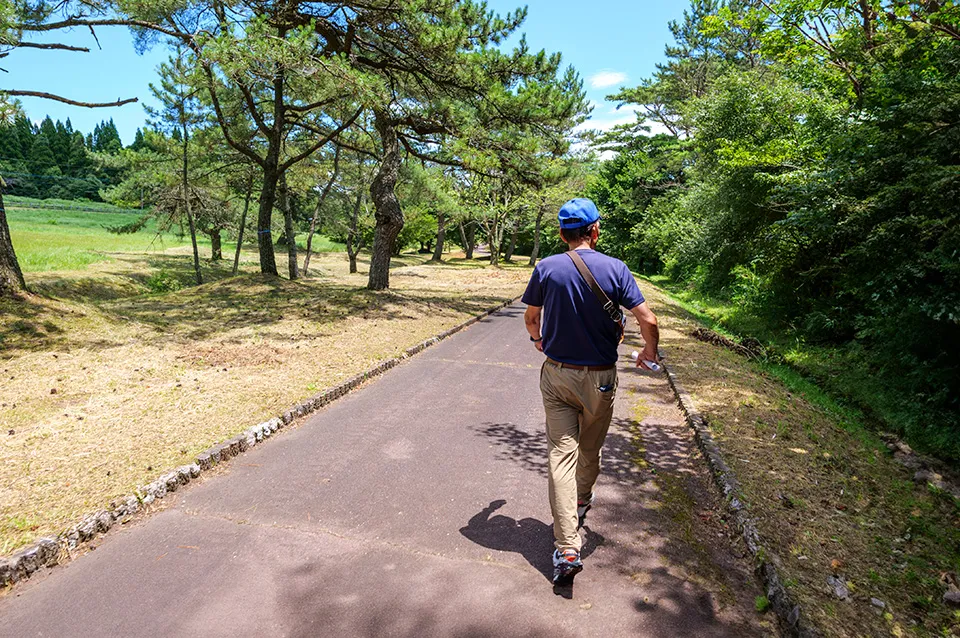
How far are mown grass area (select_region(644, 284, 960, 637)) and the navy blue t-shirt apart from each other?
173cm

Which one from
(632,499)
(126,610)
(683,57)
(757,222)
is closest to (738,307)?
(757,222)

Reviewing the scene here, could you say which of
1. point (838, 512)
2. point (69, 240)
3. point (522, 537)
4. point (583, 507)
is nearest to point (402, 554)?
point (522, 537)

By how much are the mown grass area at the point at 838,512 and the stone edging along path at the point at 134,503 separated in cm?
433

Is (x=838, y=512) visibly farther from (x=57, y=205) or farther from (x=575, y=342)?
(x=57, y=205)

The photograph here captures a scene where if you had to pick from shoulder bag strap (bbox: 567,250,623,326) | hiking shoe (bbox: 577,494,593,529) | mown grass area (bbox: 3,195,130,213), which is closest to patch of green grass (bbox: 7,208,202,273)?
mown grass area (bbox: 3,195,130,213)

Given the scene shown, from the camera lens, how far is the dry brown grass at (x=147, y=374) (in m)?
3.94

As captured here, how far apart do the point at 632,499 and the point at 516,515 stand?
3.27 ft

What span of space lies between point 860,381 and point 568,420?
7235mm

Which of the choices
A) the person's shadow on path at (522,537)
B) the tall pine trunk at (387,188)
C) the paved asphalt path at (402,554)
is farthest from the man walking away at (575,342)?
the tall pine trunk at (387,188)

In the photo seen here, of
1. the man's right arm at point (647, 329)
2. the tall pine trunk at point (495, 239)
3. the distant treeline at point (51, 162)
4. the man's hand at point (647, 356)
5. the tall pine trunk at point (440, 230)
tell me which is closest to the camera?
the man's right arm at point (647, 329)

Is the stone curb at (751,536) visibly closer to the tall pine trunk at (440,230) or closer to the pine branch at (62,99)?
the pine branch at (62,99)

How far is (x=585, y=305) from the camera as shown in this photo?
9.84 ft

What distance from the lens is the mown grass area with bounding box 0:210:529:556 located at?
3975 millimetres

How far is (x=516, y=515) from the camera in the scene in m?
3.70
